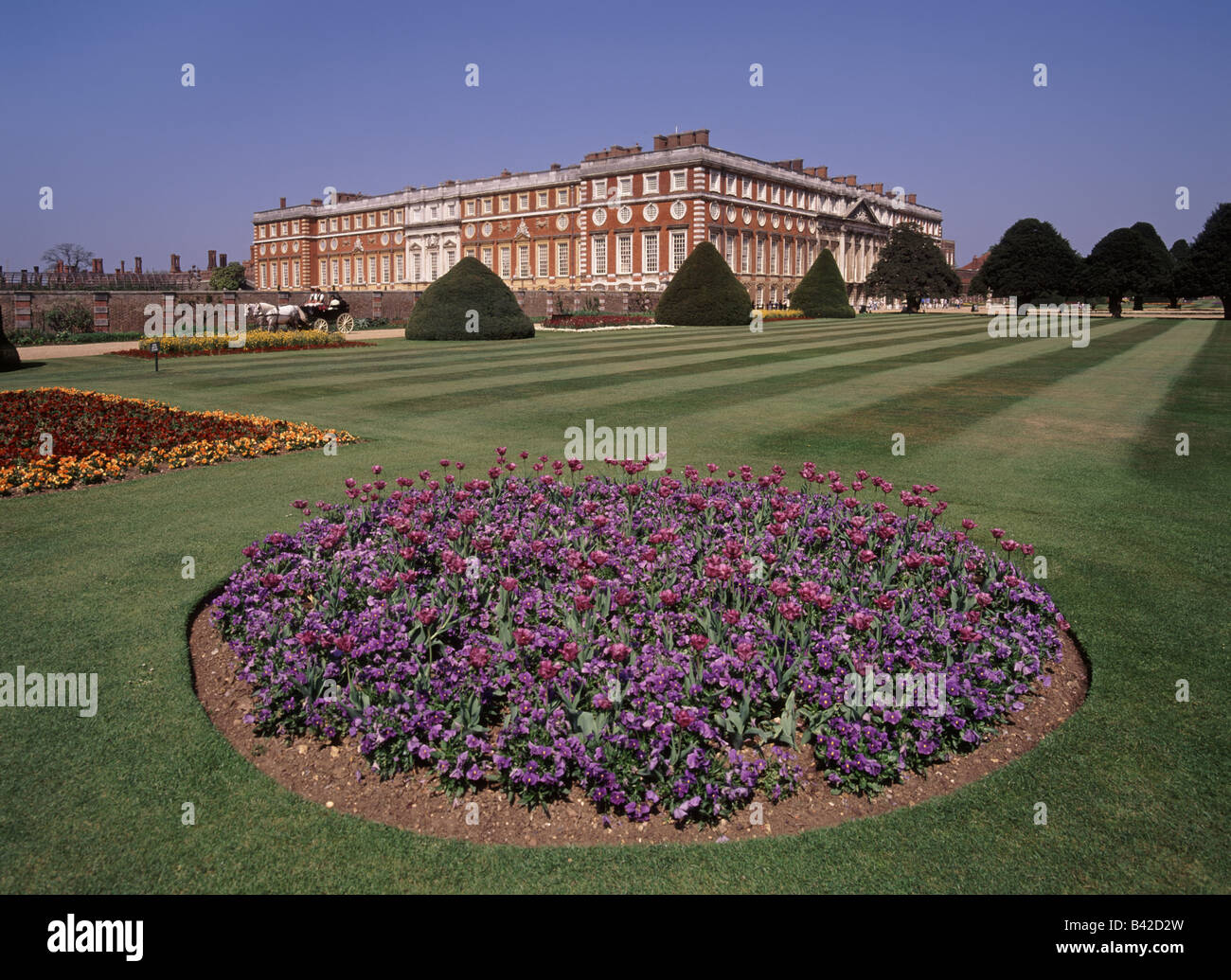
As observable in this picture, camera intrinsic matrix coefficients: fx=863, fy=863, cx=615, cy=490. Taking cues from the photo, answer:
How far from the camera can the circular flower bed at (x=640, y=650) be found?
3.85 metres

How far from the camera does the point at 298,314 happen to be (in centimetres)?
3409

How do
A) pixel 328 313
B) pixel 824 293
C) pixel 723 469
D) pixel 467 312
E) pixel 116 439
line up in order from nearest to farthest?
1. pixel 723 469
2. pixel 116 439
3. pixel 467 312
4. pixel 328 313
5. pixel 824 293

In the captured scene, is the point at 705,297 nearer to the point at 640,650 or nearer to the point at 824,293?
the point at 824,293

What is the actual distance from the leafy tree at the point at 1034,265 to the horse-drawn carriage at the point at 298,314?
6017 cm

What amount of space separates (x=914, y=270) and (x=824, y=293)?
19.4 meters

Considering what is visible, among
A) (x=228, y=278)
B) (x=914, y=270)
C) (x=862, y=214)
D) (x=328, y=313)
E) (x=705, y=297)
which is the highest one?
(x=862, y=214)

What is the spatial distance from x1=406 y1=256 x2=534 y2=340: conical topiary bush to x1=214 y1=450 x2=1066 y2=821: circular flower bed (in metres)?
28.5

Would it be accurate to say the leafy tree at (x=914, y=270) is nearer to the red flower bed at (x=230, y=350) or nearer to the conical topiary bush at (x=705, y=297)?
the conical topiary bush at (x=705, y=297)

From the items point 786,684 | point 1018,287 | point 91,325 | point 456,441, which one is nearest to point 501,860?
point 786,684

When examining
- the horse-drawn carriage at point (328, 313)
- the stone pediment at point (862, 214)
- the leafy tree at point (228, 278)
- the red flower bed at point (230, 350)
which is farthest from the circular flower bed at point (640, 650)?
the leafy tree at point (228, 278)

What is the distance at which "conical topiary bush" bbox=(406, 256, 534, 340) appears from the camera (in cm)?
3388

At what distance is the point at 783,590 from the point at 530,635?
1.33 m

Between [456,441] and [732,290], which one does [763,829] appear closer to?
[456,441]

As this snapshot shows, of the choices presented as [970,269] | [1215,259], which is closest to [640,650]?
[1215,259]
